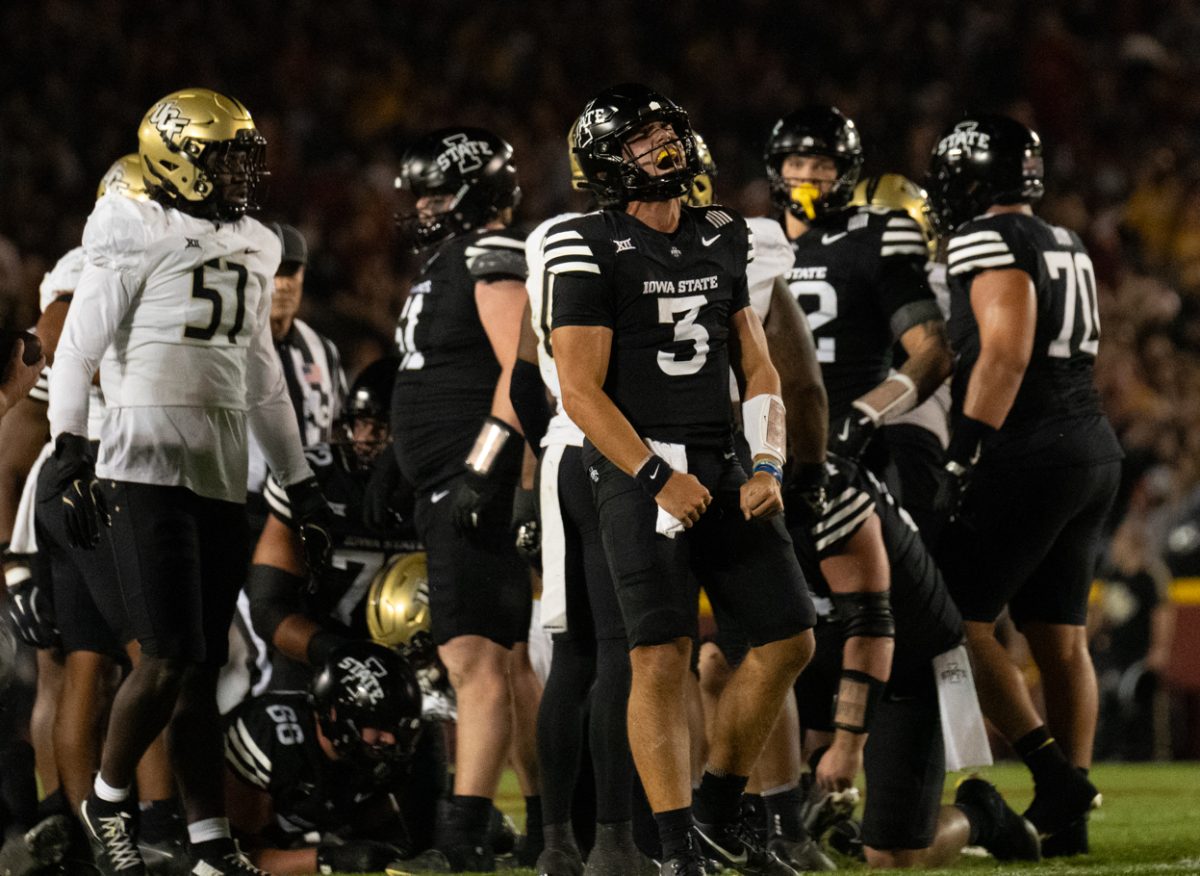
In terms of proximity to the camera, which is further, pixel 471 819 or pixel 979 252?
pixel 979 252

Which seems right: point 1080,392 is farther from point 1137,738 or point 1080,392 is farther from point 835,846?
point 1137,738

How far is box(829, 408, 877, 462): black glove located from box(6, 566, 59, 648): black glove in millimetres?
2550

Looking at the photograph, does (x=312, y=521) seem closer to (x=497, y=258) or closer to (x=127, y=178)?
(x=497, y=258)

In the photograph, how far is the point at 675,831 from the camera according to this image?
4141 mm

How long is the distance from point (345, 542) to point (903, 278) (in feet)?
6.97

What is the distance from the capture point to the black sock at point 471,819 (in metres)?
5.32

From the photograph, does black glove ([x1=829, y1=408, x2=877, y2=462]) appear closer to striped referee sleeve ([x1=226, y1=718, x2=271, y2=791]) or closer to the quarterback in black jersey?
the quarterback in black jersey

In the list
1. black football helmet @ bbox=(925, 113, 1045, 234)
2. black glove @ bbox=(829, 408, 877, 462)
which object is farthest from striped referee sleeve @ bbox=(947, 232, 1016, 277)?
black glove @ bbox=(829, 408, 877, 462)

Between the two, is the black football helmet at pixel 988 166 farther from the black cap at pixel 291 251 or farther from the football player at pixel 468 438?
the black cap at pixel 291 251

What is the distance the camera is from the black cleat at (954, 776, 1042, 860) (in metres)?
5.55

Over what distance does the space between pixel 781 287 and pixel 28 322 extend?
6585mm

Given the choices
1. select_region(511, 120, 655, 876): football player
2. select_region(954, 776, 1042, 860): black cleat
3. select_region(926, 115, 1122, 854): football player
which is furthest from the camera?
select_region(926, 115, 1122, 854): football player

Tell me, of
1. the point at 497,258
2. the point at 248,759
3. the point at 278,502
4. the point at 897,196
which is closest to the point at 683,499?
the point at 497,258

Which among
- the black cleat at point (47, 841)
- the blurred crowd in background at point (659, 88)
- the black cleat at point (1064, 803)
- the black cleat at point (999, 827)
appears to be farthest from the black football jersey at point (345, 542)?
the blurred crowd in background at point (659, 88)
